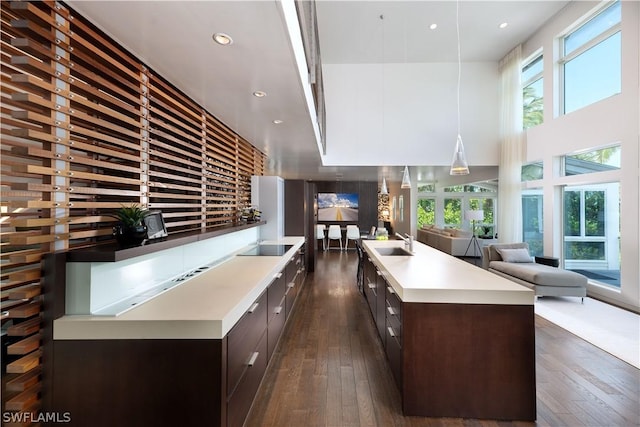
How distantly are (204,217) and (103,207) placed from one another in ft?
4.23

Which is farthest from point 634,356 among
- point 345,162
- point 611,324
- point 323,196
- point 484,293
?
point 323,196

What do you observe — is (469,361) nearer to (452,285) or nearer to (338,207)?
(452,285)

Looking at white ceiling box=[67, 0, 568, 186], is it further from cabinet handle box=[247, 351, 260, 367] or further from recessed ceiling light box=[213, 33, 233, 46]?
cabinet handle box=[247, 351, 260, 367]

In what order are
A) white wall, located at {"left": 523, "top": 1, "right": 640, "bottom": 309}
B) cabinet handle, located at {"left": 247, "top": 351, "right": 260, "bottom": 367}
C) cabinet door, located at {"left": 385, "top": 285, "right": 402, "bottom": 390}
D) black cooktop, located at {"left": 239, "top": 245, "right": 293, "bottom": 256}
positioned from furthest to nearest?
white wall, located at {"left": 523, "top": 1, "right": 640, "bottom": 309}
black cooktop, located at {"left": 239, "top": 245, "right": 293, "bottom": 256}
cabinet door, located at {"left": 385, "top": 285, "right": 402, "bottom": 390}
cabinet handle, located at {"left": 247, "top": 351, "right": 260, "bottom": 367}

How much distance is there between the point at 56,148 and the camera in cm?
138

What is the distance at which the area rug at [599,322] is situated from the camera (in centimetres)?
302

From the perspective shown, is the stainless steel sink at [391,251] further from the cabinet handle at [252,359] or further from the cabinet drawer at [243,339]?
the cabinet handle at [252,359]

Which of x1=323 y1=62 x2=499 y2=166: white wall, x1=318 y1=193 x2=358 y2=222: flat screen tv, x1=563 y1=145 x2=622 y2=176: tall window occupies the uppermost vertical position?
x1=323 y1=62 x2=499 y2=166: white wall

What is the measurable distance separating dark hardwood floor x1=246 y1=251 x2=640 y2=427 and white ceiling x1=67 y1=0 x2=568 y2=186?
2405mm

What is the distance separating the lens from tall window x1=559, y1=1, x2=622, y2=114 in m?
4.81

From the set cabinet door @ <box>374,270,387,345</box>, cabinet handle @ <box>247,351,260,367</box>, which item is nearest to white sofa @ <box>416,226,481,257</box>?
cabinet door @ <box>374,270,387,345</box>

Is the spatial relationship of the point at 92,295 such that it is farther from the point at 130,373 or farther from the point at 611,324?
the point at 611,324

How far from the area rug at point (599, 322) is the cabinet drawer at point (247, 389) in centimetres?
342

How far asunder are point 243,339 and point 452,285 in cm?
146
